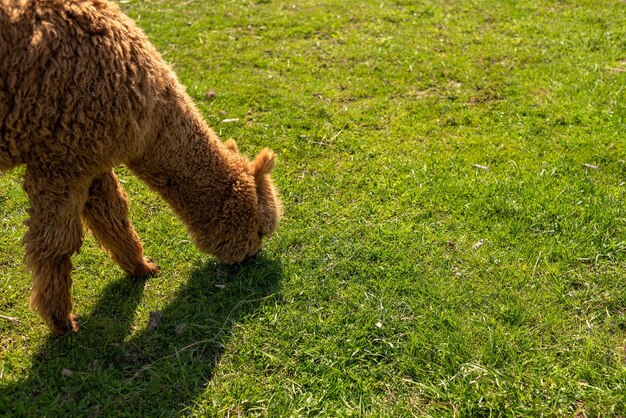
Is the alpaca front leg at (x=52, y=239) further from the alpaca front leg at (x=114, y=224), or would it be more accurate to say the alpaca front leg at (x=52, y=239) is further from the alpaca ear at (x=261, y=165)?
the alpaca ear at (x=261, y=165)

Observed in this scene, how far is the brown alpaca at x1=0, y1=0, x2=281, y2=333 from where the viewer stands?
9.48 feet

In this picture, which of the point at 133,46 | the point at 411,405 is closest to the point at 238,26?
the point at 133,46

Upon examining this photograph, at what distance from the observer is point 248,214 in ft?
12.9

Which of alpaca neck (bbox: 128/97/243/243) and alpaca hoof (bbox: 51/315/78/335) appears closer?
alpaca neck (bbox: 128/97/243/243)

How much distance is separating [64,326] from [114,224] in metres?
0.81

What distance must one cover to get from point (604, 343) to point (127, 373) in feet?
10.5

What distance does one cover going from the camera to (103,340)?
3725 mm

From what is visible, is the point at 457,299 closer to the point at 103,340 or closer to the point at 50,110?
the point at 103,340

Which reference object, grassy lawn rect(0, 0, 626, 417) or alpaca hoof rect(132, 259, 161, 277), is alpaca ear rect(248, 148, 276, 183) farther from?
alpaca hoof rect(132, 259, 161, 277)

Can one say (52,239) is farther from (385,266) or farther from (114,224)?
(385,266)

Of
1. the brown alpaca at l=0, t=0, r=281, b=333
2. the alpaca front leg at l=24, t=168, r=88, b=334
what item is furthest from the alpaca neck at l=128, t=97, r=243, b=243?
the alpaca front leg at l=24, t=168, r=88, b=334

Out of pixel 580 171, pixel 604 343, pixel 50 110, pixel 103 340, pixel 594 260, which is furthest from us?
pixel 580 171

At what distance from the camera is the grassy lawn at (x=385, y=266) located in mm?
3332

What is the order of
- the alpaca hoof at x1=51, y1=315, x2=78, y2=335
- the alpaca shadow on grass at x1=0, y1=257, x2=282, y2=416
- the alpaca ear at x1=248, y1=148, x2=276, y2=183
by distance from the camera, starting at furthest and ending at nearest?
the alpaca ear at x1=248, y1=148, x2=276, y2=183
the alpaca hoof at x1=51, y1=315, x2=78, y2=335
the alpaca shadow on grass at x1=0, y1=257, x2=282, y2=416
